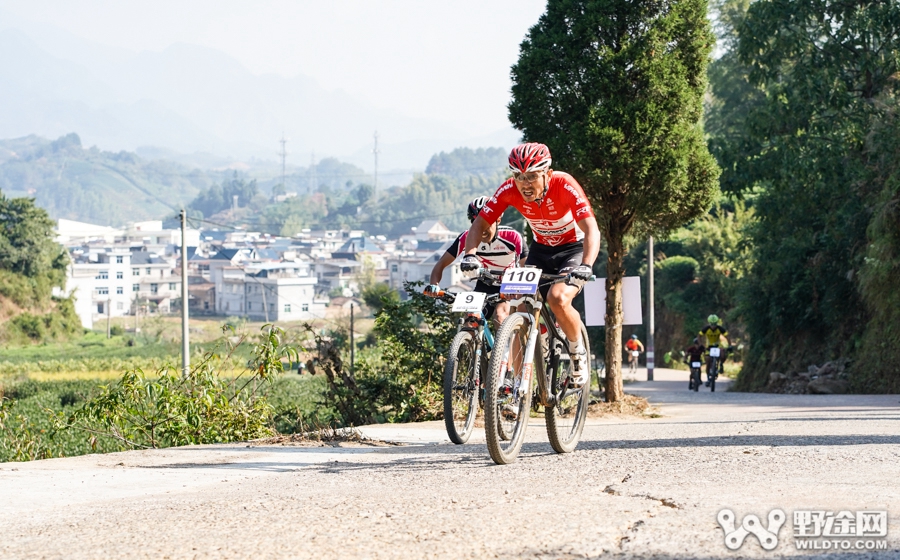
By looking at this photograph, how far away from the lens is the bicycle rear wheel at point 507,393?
6965 millimetres

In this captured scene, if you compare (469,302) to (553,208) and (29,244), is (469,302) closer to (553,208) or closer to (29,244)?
(553,208)

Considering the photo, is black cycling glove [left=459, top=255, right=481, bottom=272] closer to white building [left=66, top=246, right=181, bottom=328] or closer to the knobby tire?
the knobby tire

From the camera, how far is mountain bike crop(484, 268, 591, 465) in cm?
702

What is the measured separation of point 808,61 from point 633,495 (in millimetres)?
22979

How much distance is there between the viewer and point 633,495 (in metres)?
5.79

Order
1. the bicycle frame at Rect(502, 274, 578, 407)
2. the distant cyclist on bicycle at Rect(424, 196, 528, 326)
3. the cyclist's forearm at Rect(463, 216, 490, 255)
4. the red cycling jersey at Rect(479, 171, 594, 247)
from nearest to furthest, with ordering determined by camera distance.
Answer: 1. the bicycle frame at Rect(502, 274, 578, 407)
2. the red cycling jersey at Rect(479, 171, 594, 247)
3. the cyclist's forearm at Rect(463, 216, 490, 255)
4. the distant cyclist on bicycle at Rect(424, 196, 528, 326)

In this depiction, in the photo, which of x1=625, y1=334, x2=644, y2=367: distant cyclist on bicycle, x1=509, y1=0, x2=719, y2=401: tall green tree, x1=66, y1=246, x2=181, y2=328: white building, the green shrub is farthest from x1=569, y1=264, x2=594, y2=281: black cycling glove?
x1=66, y1=246, x2=181, y2=328: white building

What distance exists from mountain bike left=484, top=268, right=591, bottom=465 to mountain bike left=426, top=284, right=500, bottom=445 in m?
0.26

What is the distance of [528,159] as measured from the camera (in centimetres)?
732

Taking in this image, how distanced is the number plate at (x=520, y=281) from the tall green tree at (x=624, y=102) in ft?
23.0

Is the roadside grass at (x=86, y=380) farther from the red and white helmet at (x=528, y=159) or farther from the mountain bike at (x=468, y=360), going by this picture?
the red and white helmet at (x=528, y=159)

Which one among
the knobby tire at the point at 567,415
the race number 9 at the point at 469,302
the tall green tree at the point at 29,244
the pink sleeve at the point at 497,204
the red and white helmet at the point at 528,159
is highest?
the tall green tree at the point at 29,244
